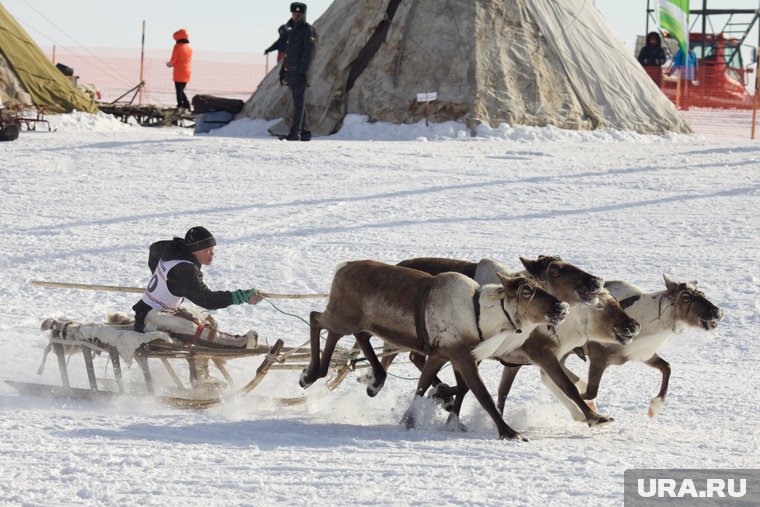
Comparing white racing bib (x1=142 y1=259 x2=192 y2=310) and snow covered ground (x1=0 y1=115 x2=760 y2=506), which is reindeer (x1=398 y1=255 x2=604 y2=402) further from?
white racing bib (x1=142 y1=259 x2=192 y2=310)

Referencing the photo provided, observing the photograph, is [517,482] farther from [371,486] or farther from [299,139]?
[299,139]

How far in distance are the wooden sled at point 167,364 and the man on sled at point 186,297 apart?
106 millimetres

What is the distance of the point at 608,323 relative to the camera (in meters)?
6.32

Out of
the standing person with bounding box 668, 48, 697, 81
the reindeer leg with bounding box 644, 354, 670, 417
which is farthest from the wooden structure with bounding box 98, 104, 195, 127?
the reindeer leg with bounding box 644, 354, 670, 417

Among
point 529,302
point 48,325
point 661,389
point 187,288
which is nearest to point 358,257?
point 187,288

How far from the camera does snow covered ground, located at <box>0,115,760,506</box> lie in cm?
518

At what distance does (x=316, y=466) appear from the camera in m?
5.34

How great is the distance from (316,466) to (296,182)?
29.3ft

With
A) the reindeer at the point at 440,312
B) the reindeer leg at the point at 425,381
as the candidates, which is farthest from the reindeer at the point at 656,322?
the reindeer leg at the point at 425,381

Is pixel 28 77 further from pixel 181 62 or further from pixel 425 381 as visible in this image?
pixel 425 381

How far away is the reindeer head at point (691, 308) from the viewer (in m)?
6.57

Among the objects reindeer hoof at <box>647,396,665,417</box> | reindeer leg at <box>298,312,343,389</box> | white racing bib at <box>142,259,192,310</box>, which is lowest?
reindeer hoof at <box>647,396,665,417</box>

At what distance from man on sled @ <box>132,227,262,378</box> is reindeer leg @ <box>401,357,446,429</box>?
3.78ft

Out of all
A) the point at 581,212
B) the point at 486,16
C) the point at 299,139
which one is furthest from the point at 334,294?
the point at 486,16
